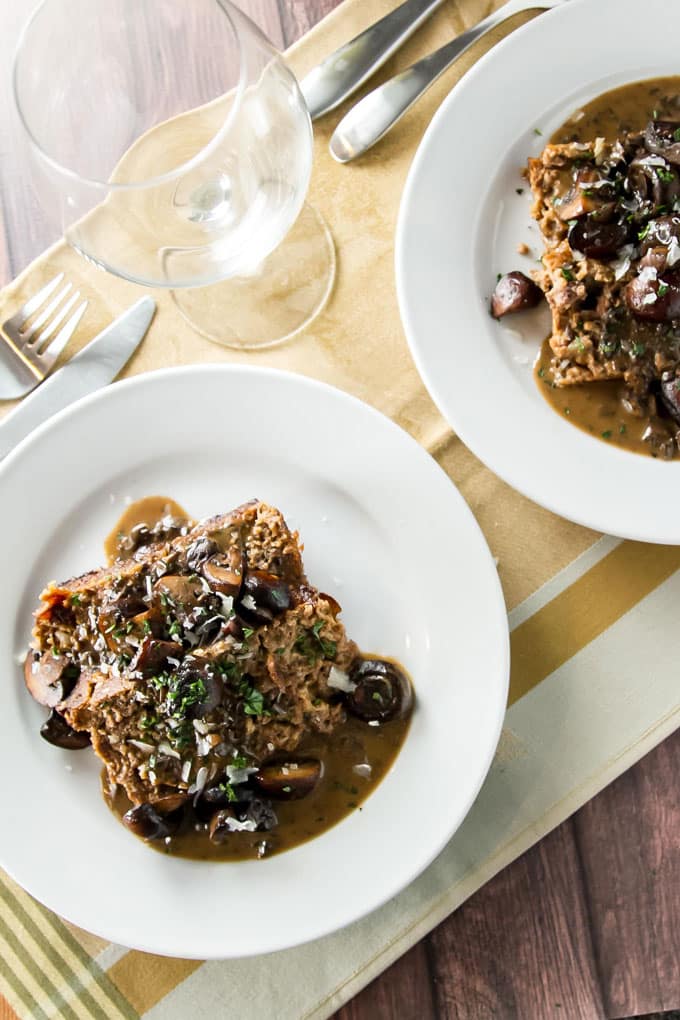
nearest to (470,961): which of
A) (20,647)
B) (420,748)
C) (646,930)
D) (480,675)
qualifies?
(646,930)

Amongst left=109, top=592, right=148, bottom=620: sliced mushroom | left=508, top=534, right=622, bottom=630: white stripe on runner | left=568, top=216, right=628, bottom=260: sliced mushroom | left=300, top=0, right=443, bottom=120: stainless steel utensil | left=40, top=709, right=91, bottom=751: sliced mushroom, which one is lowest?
left=508, top=534, right=622, bottom=630: white stripe on runner

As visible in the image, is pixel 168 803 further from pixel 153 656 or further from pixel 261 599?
pixel 261 599

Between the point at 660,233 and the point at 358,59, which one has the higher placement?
the point at 358,59

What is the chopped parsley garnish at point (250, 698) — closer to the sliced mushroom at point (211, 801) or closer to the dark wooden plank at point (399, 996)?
the sliced mushroom at point (211, 801)

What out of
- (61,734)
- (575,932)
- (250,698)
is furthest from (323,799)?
(575,932)

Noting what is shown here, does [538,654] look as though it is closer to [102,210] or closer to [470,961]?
[470,961]

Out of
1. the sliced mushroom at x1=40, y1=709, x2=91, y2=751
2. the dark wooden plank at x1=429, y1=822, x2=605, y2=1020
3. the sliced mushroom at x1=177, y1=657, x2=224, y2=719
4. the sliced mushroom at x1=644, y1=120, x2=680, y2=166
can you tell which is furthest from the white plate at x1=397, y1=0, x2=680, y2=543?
the sliced mushroom at x1=40, y1=709, x2=91, y2=751

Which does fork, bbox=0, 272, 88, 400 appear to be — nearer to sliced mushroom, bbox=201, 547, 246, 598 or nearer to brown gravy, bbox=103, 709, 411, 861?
sliced mushroom, bbox=201, 547, 246, 598

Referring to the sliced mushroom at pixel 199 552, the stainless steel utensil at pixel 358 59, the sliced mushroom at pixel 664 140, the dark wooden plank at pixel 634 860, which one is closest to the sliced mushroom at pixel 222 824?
the sliced mushroom at pixel 199 552
